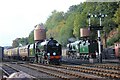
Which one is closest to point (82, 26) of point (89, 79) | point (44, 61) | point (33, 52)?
point (33, 52)

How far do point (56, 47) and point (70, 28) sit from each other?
2078 inches

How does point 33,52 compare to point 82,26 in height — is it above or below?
below

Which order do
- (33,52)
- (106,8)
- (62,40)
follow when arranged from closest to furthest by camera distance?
(33,52)
(106,8)
(62,40)

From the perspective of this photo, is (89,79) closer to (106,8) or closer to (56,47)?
(56,47)

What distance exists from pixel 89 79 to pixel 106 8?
133ft

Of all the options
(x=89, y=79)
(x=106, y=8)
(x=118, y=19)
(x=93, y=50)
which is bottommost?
(x=89, y=79)

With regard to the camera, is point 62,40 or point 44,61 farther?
point 62,40

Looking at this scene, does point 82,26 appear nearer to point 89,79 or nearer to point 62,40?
point 62,40

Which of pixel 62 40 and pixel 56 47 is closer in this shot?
pixel 56 47

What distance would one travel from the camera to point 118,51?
3819 centimetres

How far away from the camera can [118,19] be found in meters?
44.2

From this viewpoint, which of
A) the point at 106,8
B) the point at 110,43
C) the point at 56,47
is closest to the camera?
the point at 56,47

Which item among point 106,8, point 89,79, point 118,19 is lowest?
point 89,79

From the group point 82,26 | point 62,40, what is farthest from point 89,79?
point 62,40
